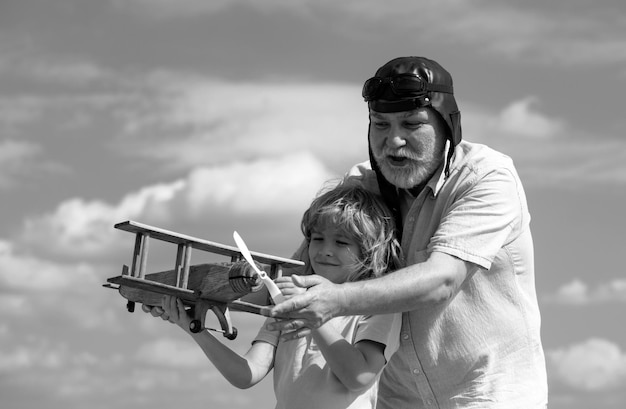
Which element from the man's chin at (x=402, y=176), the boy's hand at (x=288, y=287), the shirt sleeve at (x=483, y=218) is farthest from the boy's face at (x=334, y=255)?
the boy's hand at (x=288, y=287)

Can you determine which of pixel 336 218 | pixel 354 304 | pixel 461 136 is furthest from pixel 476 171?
pixel 354 304

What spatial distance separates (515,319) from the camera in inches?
275

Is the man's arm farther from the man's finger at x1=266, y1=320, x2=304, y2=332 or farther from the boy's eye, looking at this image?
the boy's eye

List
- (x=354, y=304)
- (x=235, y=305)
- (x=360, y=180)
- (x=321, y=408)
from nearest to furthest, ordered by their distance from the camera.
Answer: (x=354, y=304)
(x=235, y=305)
(x=321, y=408)
(x=360, y=180)

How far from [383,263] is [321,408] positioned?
1052 mm

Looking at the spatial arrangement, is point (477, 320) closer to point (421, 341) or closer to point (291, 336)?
point (421, 341)

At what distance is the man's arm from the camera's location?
5762 mm

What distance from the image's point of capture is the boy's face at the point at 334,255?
22.8ft

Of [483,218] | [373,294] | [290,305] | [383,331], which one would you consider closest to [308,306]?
[290,305]

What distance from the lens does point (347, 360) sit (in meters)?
6.67

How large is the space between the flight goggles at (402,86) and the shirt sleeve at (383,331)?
4.90 feet

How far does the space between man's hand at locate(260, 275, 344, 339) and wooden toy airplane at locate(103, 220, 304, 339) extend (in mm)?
308

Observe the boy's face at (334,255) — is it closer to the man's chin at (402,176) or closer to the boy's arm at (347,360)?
the boy's arm at (347,360)

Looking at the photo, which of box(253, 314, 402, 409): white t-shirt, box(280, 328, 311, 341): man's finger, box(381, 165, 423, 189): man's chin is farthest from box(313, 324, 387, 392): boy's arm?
box(381, 165, 423, 189): man's chin
